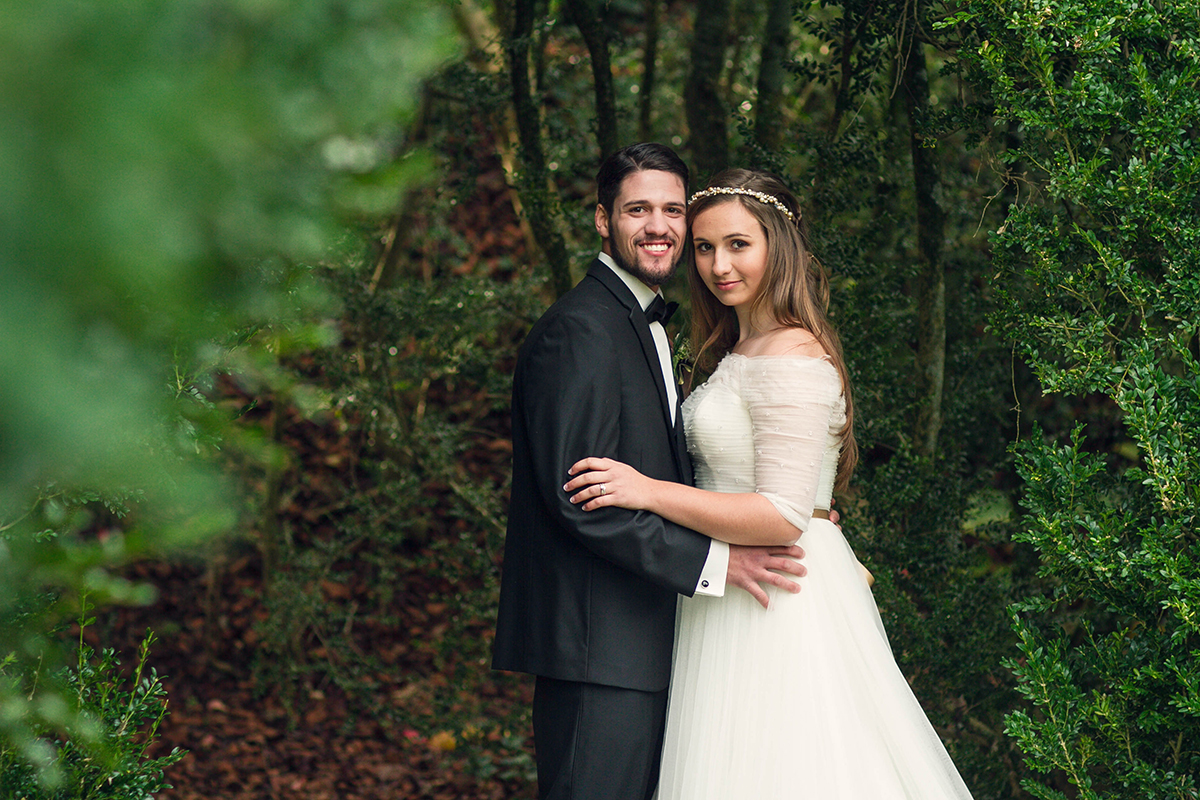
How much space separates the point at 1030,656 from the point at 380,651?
15.2 feet

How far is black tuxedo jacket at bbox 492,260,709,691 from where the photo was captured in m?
2.38

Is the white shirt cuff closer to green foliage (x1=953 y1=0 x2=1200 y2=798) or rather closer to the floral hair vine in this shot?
green foliage (x1=953 y1=0 x2=1200 y2=798)

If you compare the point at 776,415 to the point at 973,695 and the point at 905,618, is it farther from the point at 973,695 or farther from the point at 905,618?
the point at 973,695

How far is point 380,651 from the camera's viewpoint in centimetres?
629

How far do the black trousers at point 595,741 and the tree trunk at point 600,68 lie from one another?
7.62 ft

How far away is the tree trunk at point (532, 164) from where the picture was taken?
421 centimetres

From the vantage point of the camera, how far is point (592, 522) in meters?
2.34

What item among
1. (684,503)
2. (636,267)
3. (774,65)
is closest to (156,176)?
(684,503)

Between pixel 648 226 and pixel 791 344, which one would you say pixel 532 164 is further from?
pixel 791 344

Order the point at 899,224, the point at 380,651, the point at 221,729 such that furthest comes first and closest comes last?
the point at 380,651
the point at 221,729
the point at 899,224

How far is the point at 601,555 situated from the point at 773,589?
488 millimetres

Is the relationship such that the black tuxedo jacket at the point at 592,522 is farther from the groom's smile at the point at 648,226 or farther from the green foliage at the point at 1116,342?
the green foliage at the point at 1116,342

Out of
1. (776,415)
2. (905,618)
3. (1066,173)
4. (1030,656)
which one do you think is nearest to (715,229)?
(776,415)

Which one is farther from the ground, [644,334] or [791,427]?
[644,334]
